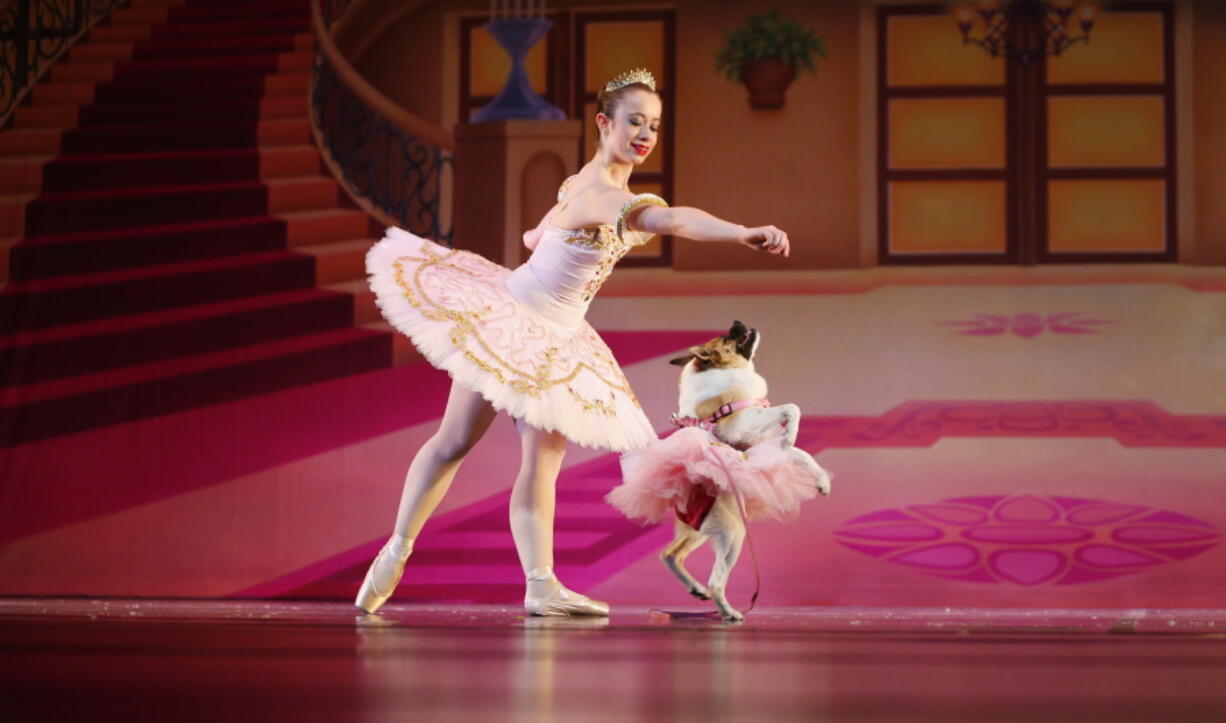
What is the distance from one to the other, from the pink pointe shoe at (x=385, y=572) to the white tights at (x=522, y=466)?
0.24 ft

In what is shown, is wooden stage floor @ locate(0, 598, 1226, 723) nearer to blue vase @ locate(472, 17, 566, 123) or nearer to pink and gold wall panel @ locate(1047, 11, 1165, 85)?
blue vase @ locate(472, 17, 566, 123)

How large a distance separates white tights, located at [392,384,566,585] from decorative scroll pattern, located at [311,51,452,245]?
11.9 ft

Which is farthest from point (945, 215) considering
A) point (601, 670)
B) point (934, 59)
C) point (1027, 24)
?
point (601, 670)

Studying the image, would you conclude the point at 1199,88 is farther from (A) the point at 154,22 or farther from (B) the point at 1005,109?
(A) the point at 154,22

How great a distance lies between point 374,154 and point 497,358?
428 cm

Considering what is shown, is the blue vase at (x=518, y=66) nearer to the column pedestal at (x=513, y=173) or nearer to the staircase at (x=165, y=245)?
the column pedestal at (x=513, y=173)

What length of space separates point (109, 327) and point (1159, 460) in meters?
3.11

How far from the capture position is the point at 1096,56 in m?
7.56

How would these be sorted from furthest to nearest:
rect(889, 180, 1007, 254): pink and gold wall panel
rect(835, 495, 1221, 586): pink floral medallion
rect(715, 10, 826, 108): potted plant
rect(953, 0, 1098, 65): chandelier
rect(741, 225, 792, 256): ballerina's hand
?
rect(889, 180, 1007, 254): pink and gold wall panel → rect(715, 10, 826, 108): potted plant → rect(953, 0, 1098, 65): chandelier → rect(835, 495, 1221, 586): pink floral medallion → rect(741, 225, 792, 256): ballerina's hand

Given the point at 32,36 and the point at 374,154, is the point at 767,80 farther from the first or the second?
the point at 32,36

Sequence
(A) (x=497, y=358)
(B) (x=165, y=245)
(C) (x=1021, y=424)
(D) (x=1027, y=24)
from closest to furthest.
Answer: (A) (x=497, y=358) < (C) (x=1021, y=424) < (B) (x=165, y=245) < (D) (x=1027, y=24)

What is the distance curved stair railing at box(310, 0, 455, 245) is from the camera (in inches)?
254

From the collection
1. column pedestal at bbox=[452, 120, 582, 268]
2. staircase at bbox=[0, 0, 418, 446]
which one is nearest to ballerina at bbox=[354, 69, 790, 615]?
staircase at bbox=[0, 0, 418, 446]

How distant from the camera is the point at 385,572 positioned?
2787mm
